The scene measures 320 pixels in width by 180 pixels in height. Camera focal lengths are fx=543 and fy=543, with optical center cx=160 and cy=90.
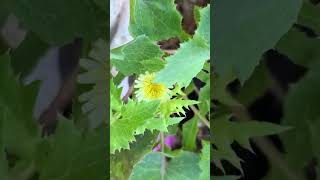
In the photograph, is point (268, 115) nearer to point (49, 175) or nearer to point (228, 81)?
point (228, 81)

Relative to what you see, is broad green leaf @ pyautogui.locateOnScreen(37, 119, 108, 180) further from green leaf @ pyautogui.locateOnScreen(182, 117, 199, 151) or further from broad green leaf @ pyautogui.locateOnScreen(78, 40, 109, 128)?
green leaf @ pyautogui.locateOnScreen(182, 117, 199, 151)

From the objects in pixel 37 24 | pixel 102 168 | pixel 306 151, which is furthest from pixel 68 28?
pixel 306 151

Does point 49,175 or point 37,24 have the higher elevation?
point 37,24

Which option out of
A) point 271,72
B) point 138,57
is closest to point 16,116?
point 138,57

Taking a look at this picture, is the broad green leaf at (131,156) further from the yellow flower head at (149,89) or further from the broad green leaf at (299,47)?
the broad green leaf at (299,47)

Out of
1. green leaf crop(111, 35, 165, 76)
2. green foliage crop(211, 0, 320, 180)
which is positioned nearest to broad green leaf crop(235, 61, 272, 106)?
green foliage crop(211, 0, 320, 180)
